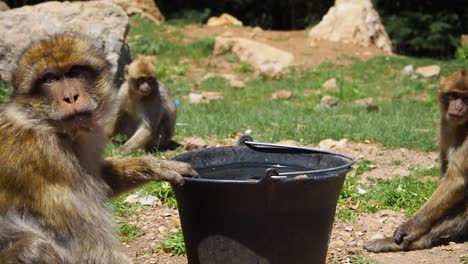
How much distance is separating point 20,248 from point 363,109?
854cm

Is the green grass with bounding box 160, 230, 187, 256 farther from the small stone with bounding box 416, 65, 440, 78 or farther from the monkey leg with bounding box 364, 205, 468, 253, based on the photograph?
the small stone with bounding box 416, 65, 440, 78

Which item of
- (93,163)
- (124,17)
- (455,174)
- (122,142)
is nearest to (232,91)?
(124,17)

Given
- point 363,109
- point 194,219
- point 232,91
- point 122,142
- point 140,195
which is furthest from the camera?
point 232,91

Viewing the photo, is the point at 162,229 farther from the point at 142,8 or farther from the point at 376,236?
the point at 142,8

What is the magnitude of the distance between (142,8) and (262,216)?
59.2 feet

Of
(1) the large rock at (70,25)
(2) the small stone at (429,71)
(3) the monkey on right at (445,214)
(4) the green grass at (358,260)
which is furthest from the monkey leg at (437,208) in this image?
(2) the small stone at (429,71)

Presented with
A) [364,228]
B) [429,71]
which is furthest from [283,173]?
[429,71]

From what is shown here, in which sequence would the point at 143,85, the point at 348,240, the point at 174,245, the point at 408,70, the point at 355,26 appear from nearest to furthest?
1. the point at 174,245
2. the point at 348,240
3. the point at 143,85
4. the point at 408,70
5. the point at 355,26

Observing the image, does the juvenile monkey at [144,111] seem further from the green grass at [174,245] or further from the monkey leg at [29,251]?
the monkey leg at [29,251]

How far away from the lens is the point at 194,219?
12.7 ft

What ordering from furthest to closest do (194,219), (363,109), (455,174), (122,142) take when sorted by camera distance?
(363,109) → (122,142) → (455,174) → (194,219)

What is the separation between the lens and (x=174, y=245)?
4.98 metres

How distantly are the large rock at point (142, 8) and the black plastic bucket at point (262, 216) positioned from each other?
17.3 metres

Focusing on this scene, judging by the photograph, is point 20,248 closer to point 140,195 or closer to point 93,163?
point 93,163
